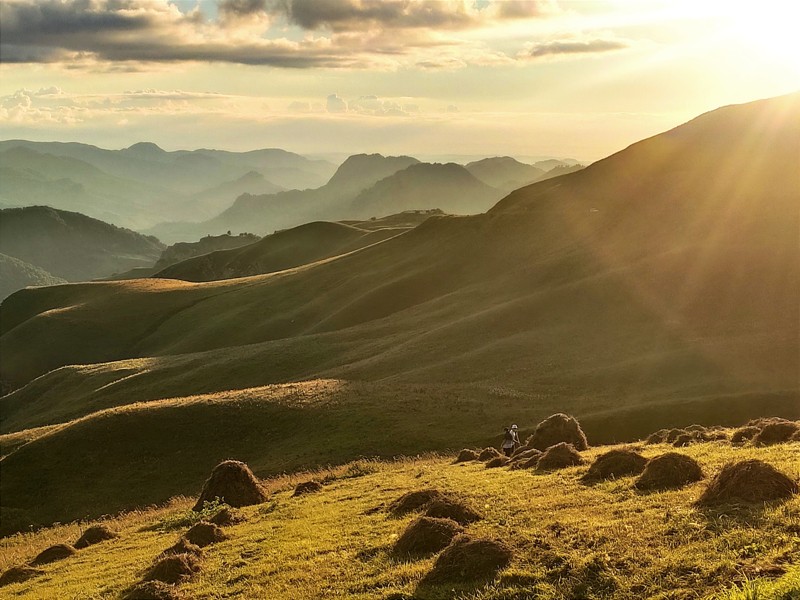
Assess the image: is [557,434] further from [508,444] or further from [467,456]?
[467,456]

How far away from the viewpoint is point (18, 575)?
25.3 meters

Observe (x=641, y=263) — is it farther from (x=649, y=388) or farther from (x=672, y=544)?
(x=672, y=544)

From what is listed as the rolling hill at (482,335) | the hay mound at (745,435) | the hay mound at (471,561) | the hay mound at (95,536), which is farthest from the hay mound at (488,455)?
the hay mound at (95,536)

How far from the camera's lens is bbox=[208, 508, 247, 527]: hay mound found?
2613 centimetres

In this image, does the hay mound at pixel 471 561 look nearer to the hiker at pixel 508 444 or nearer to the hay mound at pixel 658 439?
the hay mound at pixel 658 439

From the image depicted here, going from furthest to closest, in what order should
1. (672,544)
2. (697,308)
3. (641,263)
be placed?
(641,263) < (697,308) < (672,544)

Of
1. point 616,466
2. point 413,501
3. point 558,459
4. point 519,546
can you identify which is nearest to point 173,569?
point 413,501

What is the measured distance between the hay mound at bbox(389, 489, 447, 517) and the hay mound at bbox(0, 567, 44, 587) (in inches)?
558

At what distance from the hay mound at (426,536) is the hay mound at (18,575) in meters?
16.0

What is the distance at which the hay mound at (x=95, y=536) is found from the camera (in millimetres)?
29016

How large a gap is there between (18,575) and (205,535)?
26.7 feet

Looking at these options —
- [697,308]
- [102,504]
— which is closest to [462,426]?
[102,504]

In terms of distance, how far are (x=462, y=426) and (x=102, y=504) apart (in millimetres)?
25069

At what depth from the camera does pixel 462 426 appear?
45844 mm
